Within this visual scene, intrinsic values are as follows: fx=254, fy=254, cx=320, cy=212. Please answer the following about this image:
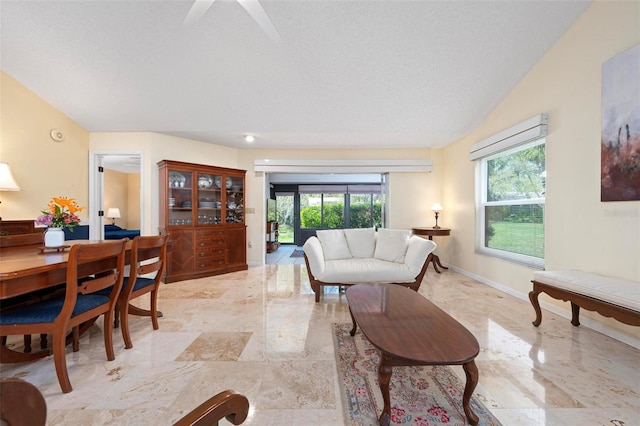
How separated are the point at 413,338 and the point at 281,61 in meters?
2.96

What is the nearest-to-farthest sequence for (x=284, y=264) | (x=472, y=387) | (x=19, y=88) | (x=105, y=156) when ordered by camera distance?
(x=472, y=387) < (x=19, y=88) < (x=105, y=156) < (x=284, y=264)

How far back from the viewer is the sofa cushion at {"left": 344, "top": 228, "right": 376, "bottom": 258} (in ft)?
11.7

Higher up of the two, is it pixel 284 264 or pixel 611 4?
pixel 611 4

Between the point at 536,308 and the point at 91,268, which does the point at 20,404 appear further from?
the point at 536,308

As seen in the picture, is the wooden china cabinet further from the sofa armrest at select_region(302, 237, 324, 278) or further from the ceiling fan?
the ceiling fan

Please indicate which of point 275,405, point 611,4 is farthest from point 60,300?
point 611,4

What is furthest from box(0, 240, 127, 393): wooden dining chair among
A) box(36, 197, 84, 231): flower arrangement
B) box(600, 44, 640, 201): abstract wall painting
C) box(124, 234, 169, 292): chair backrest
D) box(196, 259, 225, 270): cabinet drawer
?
box(600, 44, 640, 201): abstract wall painting

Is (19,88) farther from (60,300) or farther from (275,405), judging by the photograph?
(275,405)

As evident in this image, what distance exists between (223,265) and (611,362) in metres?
4.48

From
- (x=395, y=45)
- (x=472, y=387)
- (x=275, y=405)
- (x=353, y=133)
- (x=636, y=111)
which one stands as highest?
(x=395, y=45)

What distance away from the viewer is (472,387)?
1.29 metres

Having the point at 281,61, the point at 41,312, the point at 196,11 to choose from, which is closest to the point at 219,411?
the point at 41,312

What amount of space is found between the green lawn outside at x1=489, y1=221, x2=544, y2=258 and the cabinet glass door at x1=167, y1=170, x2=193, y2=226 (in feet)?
15.4

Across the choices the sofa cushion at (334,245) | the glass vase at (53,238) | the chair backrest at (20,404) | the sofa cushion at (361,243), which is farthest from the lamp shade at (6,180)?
the sofa cushion at (361,243)
